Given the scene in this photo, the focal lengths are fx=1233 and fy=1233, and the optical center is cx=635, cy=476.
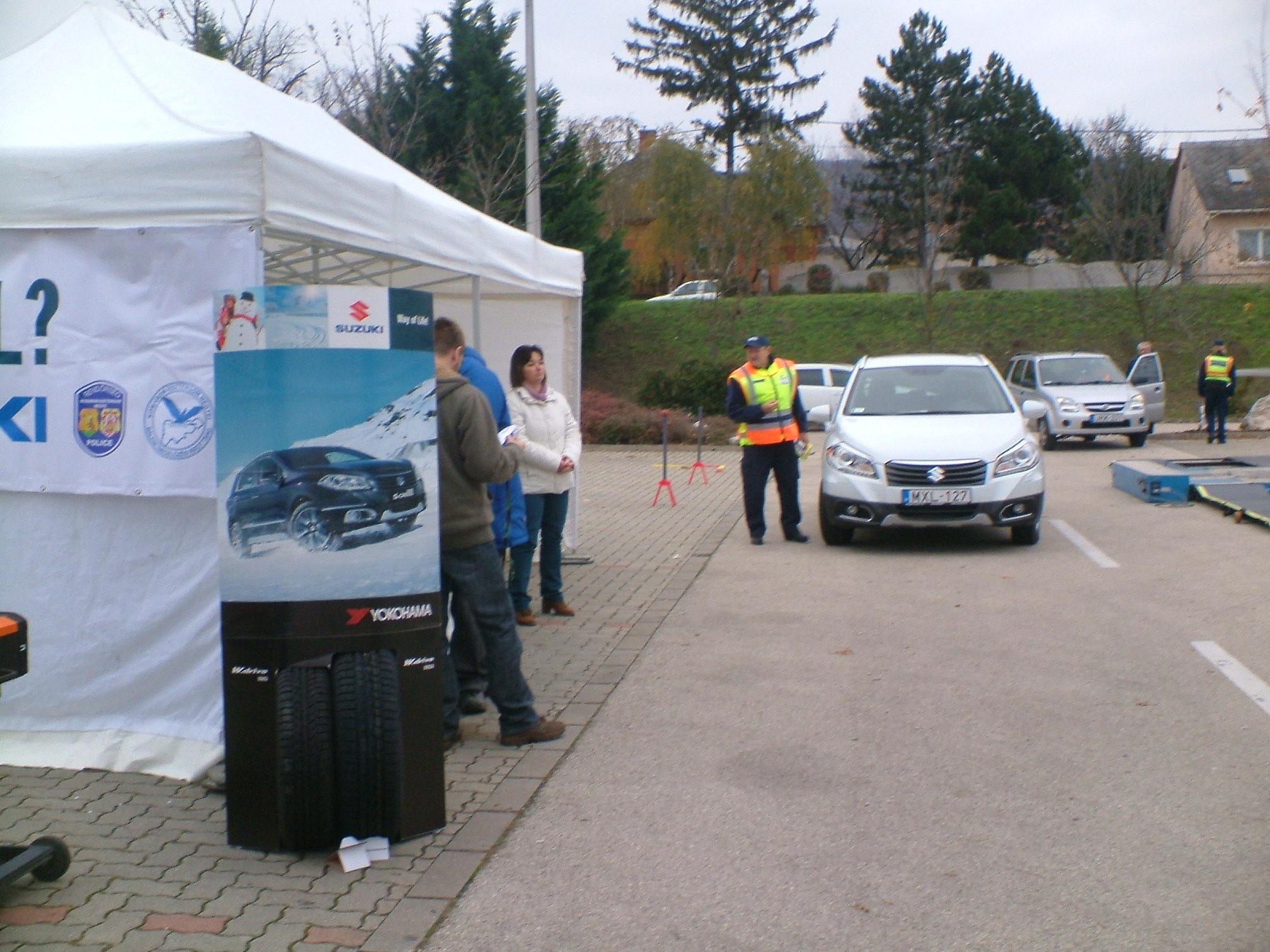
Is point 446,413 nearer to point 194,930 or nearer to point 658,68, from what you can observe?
point 194,930

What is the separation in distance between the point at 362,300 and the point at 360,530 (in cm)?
83

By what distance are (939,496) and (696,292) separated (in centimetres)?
3717

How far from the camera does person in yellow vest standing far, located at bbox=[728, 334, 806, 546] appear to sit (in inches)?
432

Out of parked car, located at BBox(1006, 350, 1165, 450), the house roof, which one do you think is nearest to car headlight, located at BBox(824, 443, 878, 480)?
parked car, located at BBox(1006, 350, 1165, 450)

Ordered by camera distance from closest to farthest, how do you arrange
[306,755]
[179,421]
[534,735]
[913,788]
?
[306,755] → [913,788] → [179,421] → [534,735]

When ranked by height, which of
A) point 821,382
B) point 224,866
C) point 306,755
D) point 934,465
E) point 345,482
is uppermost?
point 821,382

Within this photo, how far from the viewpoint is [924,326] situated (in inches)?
1577

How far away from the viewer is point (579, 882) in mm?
4117

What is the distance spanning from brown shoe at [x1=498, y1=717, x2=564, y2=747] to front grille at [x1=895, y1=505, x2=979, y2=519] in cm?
566

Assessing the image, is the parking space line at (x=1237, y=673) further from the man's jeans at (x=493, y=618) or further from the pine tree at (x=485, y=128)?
the pine tree at (x=485, y=128)

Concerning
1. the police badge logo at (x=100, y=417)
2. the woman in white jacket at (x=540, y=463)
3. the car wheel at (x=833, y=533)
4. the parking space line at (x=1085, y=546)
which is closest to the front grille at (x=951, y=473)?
the car wheel at (x=833, y=533)

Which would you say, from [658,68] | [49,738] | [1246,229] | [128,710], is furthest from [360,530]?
[1246,229]

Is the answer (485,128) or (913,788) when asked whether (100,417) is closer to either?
(913,788)

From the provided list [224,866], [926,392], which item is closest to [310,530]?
[224,866]
